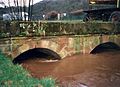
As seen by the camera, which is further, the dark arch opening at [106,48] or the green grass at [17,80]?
the dark arch opening at [106,48]

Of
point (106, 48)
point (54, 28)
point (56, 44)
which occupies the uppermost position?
point (54, 28)

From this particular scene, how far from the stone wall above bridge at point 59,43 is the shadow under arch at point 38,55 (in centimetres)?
37

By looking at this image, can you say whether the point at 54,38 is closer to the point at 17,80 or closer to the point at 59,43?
the point at 59,43

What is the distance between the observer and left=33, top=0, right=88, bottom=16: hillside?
40750 millimetres

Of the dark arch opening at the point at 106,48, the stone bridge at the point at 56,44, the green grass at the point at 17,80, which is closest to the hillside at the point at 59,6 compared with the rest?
the dark arch opening at the point at 106,48

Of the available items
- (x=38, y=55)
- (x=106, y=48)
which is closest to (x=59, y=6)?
(x=106, y=48)

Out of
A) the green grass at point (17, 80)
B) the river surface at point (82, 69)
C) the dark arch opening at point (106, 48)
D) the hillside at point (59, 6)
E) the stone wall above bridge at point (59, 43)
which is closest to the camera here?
the green grass at point (17, 80)

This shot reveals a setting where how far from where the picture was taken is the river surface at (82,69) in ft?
31.1

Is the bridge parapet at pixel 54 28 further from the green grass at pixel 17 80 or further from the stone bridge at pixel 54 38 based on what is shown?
the green grass at pixel 17 80

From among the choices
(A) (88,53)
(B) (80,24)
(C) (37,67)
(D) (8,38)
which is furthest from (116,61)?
(D) (8,38)

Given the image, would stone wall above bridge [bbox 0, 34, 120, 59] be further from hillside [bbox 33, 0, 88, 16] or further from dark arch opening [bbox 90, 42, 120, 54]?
hillside [bbox 33, 0, 88, 16]

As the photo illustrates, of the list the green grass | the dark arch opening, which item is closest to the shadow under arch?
the dark arch opening

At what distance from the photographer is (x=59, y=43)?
1211 cm

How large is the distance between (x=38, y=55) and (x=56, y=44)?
6.42 feet
